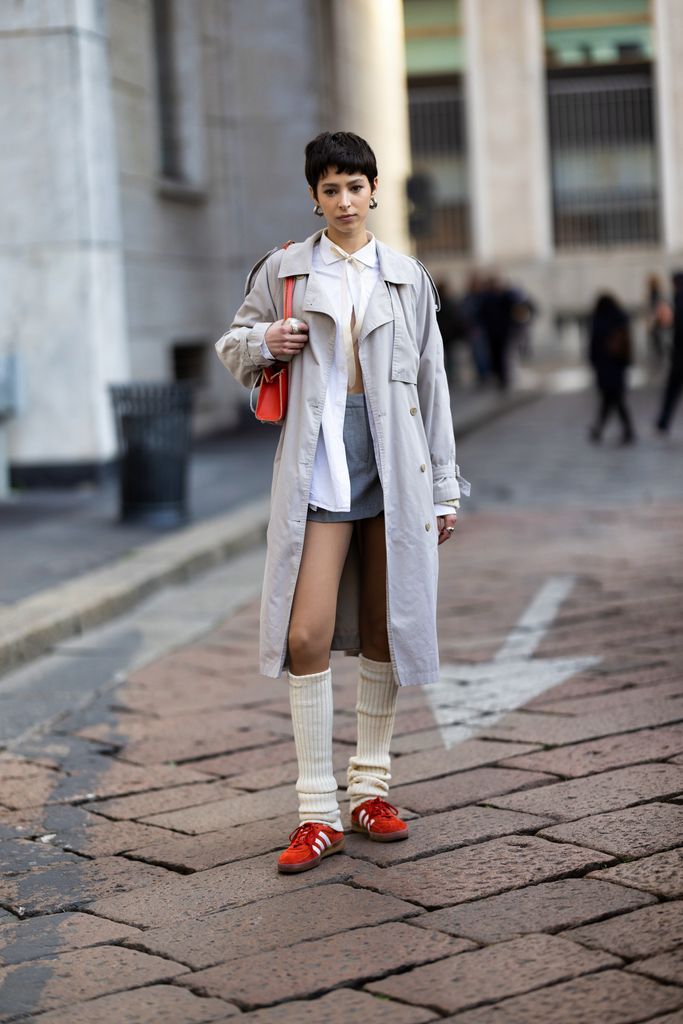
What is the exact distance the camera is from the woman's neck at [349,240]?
13.5ft

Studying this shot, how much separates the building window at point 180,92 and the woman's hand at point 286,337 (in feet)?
40.1

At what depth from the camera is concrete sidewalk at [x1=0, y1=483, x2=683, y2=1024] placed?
10.7ft

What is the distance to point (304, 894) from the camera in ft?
12.6

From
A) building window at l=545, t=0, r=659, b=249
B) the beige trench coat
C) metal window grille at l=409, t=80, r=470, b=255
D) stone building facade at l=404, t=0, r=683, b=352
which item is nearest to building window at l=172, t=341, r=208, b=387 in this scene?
the beige trench coat

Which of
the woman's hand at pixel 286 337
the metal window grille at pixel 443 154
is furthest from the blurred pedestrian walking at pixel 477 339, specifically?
the woman's hand at pixel 286 337

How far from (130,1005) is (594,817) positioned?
5.01ft

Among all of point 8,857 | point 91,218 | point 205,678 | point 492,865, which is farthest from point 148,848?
point 91,218

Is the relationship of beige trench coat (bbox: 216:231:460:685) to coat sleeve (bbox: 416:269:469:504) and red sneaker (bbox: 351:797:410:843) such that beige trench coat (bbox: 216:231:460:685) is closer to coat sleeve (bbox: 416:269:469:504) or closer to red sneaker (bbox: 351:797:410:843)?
coat sleeve (bbox: 416:269:469:504)

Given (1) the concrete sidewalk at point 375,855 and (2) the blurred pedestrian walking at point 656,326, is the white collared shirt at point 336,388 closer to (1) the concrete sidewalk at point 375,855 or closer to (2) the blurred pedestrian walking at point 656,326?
(1) the concrete sidewalk at point 375,855

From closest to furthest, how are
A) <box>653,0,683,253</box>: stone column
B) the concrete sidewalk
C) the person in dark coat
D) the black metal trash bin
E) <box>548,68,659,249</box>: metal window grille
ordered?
1. the concrete sidewalk
2. the black metal trash bin
3. the person in dark coat
4. <box>653,0,683,253</box>: stone column
5. <box>548,68,659,249</box>: metal window grille

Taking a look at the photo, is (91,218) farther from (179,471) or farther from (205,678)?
(205,678)

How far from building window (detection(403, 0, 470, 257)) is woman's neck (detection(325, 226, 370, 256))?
32.5 m

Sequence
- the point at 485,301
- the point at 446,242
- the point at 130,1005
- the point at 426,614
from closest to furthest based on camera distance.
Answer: the point at 130,1005
the point at 426,614
the point at 485,301
the point at 446,242

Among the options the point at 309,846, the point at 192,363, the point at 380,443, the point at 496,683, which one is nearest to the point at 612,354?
the point at 192,363
